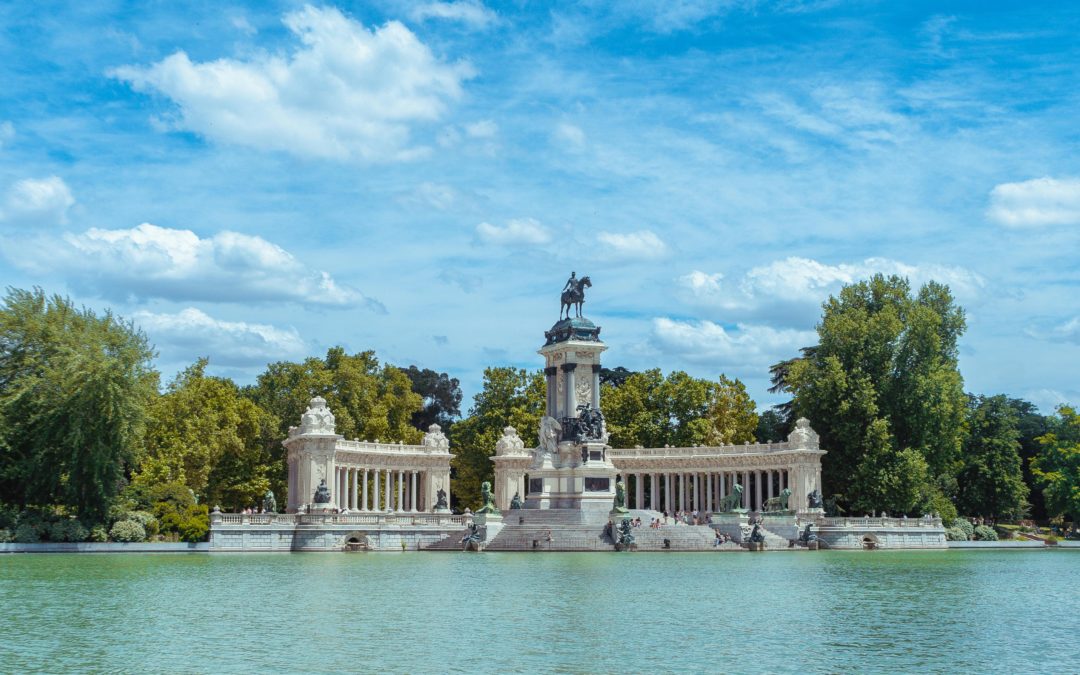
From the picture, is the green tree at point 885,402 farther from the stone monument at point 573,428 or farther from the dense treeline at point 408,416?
the stone monument at point 573,428

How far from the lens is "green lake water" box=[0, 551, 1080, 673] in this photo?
16.6 meters

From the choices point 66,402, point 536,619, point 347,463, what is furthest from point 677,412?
point 536,619

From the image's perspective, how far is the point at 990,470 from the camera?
75.5 meters

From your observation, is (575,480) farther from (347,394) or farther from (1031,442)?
(1031,442)

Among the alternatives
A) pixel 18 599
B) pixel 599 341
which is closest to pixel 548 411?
pixel 599 341

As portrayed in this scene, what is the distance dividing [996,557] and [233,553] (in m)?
31.8

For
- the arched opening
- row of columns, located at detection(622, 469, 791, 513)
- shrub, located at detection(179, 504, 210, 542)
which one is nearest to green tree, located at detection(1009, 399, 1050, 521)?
row of columns, located at detection(622, 469, 791, 513)

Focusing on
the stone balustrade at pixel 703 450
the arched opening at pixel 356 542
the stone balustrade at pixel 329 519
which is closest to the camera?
the stone balustrade at pixel 329 519

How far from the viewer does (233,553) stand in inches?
1970

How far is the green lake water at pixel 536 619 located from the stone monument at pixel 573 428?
22084mm

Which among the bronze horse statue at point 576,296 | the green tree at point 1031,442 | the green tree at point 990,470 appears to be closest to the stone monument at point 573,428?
the bronze horse statue at point 576,296

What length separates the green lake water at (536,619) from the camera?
16.6 meters

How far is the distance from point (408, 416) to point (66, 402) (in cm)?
3566

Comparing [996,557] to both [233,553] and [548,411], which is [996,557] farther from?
[233,553]
